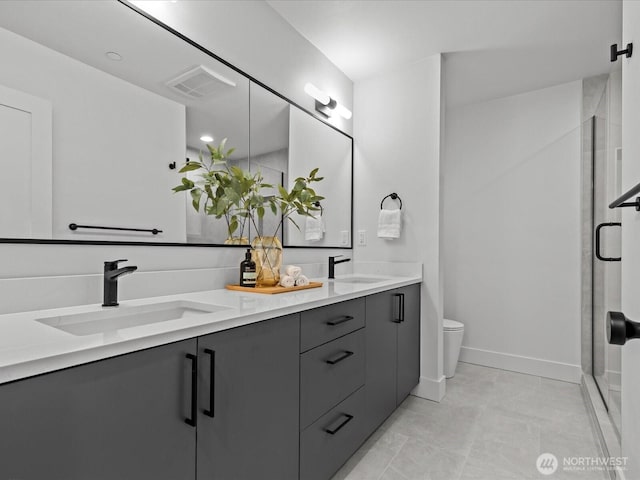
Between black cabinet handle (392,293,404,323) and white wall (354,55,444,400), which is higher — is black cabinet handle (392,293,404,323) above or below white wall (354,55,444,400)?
below

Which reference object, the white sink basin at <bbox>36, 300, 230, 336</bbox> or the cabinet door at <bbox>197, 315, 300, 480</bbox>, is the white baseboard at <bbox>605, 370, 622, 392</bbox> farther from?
the white sink basin at <bbox>36, 300, 230, 336</bbox>

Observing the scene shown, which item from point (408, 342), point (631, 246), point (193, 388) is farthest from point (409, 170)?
point (193, 388)

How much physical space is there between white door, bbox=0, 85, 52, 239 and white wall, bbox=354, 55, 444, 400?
206 cm

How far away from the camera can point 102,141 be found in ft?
4.15

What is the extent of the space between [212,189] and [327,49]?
145 centimetres

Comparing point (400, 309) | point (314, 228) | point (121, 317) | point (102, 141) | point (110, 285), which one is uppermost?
point (102, 141)

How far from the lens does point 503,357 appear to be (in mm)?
3064

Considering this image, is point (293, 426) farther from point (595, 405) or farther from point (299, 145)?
point (595, 405)

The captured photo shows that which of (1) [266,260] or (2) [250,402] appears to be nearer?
(2) [250,402]

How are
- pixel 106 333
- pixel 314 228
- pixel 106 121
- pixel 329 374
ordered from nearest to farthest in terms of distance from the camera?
1. pixel 106 333
2. pixel 106 121
3. pixel 329 374
4. pixel 314 228

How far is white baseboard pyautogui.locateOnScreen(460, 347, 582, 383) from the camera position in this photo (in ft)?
9.17

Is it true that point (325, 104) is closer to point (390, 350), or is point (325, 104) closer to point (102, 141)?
point (102, 141)

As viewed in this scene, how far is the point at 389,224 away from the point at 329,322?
1.33 meters

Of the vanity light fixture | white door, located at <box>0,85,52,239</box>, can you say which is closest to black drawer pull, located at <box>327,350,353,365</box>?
white door, located at <box>0,85,52,239</box>
